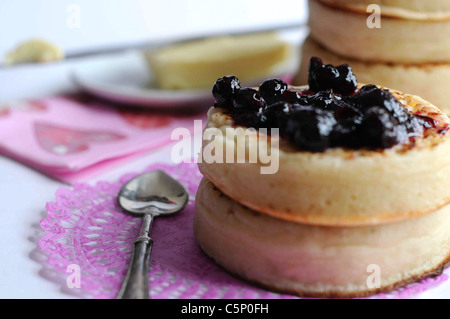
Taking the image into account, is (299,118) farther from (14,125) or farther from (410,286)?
(14,125)

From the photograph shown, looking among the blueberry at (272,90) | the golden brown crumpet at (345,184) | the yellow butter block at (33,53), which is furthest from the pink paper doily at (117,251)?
the yellow butter block at (33,53)

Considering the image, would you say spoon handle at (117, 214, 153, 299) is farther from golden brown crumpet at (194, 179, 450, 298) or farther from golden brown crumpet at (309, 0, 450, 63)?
golden brown crumpet at (309, 0, 450, 63)

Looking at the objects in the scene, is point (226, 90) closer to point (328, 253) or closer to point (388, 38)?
point (328, 253)

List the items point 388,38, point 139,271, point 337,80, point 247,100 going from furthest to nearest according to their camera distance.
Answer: point 388,38
point 337,80
point 247,100
point 139,271

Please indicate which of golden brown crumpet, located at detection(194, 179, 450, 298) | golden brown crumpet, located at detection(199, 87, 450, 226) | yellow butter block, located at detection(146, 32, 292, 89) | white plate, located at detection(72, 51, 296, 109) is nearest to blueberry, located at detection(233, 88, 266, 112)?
golden brown crumpet, located at detection(199, 87, 450, 226)

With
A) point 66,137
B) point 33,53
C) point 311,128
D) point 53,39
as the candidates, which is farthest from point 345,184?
point 53,39

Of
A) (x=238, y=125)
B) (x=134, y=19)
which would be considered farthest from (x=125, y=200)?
(x=134, y=19)

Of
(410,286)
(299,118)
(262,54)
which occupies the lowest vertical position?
(410,286)
